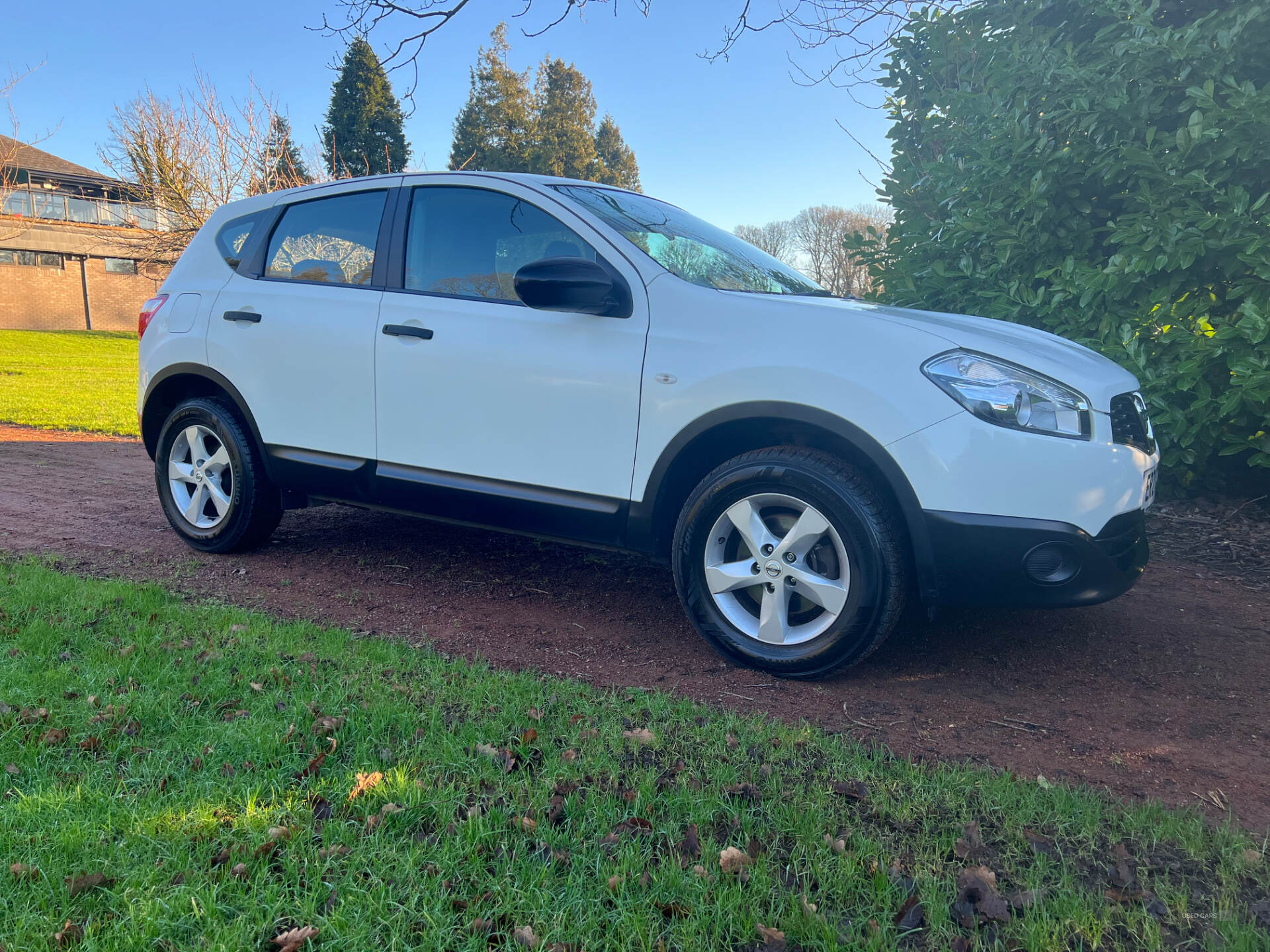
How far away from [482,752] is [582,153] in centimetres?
5208

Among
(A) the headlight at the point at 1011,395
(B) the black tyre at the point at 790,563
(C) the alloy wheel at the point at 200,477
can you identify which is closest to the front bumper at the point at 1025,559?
(B) the black tyre at the point at 790,563

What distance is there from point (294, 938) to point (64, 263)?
43.8 m

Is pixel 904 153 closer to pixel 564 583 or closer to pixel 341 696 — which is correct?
A: pixel 564 583

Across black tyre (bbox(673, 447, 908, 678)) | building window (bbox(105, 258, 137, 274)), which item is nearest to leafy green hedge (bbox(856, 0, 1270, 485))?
black tyre (bbox(673, 447, 908, 678))

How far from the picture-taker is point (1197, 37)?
5.23 metres

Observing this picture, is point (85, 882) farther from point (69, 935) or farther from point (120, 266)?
point (120, 266)

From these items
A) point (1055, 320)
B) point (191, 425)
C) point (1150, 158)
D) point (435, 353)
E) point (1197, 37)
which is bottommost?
point (191, 425)

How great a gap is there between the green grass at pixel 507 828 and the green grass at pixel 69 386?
8140 millimetres

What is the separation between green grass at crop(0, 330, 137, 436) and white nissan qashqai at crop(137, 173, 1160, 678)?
6.25 meters

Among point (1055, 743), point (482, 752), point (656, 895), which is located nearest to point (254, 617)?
point (482, 752)

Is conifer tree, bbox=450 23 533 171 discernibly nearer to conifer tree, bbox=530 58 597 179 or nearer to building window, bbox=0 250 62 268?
conifer tree, bbox=530 58 597 179

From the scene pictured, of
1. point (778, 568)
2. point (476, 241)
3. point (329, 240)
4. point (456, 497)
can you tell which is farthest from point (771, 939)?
point (329, 240)

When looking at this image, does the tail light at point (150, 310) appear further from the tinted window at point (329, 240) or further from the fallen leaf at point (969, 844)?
the fallen leaf at point (969, 844)

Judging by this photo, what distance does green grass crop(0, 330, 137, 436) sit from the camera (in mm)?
10219
